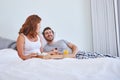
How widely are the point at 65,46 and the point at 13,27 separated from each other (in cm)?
71

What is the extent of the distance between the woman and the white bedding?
0.68 metres

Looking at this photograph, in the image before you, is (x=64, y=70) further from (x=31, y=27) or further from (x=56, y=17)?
(x=56, y=17)

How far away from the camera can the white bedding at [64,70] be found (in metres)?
1.25

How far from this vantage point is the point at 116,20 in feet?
11.3

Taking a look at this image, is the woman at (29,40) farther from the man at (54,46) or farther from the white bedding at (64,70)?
the white bedding at (64,70)

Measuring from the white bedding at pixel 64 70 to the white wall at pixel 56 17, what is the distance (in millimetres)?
1389

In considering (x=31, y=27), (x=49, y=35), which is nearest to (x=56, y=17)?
(x=49, y=35)

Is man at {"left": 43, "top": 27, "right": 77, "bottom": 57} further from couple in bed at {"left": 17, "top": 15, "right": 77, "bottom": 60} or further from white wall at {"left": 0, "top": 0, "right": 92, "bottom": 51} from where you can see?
white wall at {"left": 0, "top": 0, "right": 92, "bottom": 51}

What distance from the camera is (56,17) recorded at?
334 cm

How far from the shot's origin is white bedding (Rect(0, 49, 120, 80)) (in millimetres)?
1255

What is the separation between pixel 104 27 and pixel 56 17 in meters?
0.78

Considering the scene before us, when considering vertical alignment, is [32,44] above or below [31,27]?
below

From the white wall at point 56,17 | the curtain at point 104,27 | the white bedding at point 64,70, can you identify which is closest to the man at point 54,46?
the white wall at point 56,17

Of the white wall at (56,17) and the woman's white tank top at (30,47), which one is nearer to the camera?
the woman's white tank top at (30,47)
